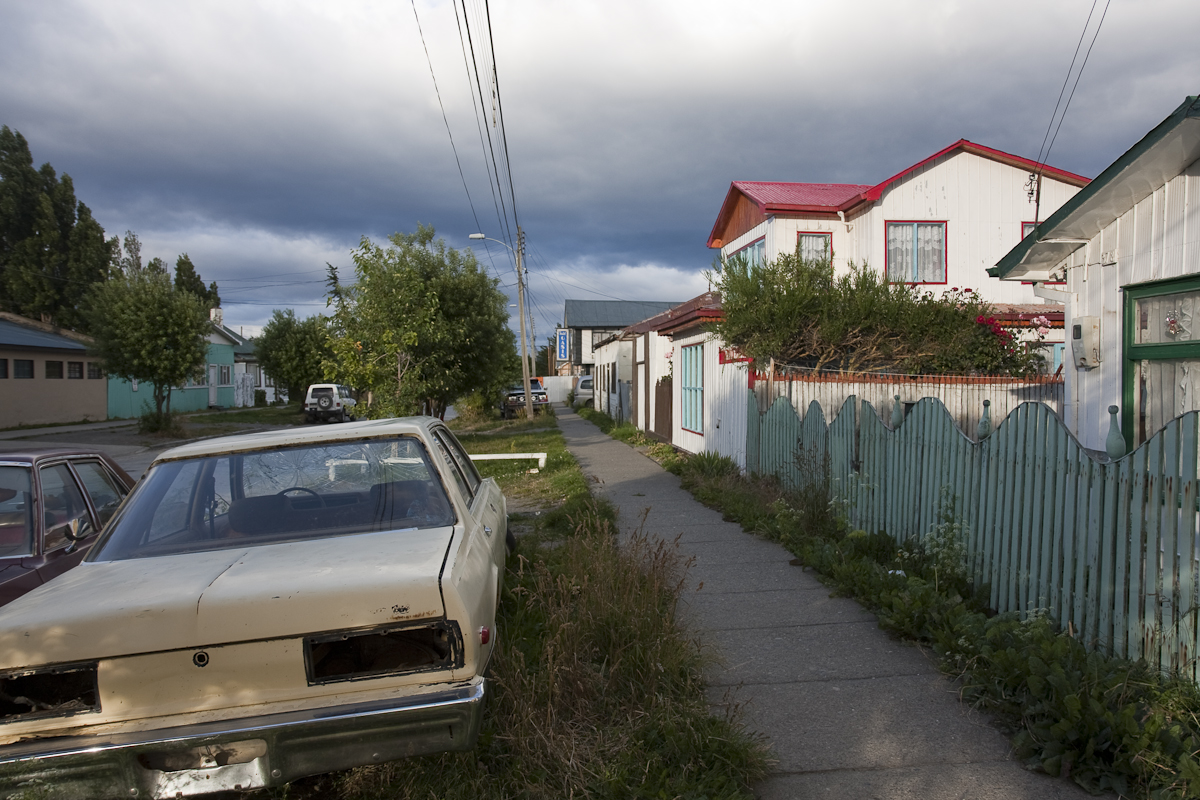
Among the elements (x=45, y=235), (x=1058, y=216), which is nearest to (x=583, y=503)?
(x=1058, y=216)

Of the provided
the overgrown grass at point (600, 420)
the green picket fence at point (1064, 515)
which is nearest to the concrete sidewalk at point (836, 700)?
the green picket fence at point (1064, 515)

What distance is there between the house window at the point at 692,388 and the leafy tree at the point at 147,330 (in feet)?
58.8

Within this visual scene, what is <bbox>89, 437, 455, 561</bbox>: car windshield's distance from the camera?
3.75 m

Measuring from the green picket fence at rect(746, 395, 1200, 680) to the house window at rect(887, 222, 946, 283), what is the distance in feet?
35.2

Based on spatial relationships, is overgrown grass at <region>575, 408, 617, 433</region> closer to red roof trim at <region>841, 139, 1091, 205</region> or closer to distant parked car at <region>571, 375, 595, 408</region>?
distant parked car at <region>571, 375, 595, 408</region>

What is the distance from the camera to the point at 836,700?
13.1 feet

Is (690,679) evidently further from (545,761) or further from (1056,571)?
(1056,571)

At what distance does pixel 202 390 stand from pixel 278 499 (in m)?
46.4

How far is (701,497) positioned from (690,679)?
21.4 ft

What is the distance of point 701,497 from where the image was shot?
10.5m

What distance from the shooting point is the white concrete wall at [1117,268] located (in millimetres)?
5805

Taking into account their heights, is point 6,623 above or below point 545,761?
above

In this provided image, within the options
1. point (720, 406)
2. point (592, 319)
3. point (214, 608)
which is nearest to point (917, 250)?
point (720, 406)

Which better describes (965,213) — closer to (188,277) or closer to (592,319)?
(592,319)
